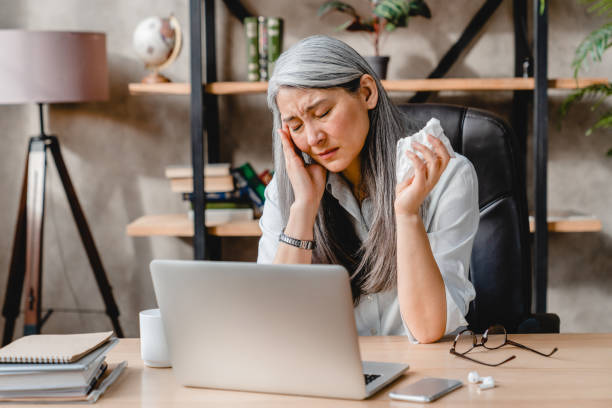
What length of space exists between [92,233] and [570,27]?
2.01 m

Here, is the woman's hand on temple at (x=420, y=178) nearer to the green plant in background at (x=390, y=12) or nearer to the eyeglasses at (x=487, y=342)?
the eyeglasses at (x=487, y=342)

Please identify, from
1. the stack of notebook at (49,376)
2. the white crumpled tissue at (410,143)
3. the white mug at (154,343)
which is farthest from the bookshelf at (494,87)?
the stack of notebook at (49,376)

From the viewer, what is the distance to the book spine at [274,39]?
2422 millimetres

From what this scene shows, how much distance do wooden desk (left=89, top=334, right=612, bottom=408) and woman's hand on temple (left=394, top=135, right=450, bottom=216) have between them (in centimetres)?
23

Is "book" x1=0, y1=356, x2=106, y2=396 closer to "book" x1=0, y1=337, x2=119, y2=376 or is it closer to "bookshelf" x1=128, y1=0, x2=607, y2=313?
"book" x1=0, y1=337, x2=119, y2=376

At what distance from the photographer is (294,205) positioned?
4.84 ft

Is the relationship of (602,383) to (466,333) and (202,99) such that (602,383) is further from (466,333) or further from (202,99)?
(202,99)

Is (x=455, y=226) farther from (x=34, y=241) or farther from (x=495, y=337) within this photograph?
(x=34, y=241)

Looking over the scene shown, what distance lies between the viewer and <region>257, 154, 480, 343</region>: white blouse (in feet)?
4.35

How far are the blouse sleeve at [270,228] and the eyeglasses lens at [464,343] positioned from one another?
48 cm

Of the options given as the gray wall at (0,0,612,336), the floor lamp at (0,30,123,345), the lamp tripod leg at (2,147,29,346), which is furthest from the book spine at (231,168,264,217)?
the lamp tripod leg at (2,147,29,346)

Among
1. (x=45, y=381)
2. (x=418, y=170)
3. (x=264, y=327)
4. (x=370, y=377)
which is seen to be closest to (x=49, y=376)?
(x=45, y=381)

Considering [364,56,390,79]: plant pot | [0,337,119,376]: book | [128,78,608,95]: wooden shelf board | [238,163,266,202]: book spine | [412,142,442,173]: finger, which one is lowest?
[0,337,119,376]: book

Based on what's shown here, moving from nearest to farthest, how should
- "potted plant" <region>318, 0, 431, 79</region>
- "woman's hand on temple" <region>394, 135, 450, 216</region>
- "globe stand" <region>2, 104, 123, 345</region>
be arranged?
"woman's hand on temple" <region>394, 135, 450, 216</region>, "potted plant" <region>318, 0, 431, 79</region>, "globe stand" <region>2, 104, 123, 345</region>
